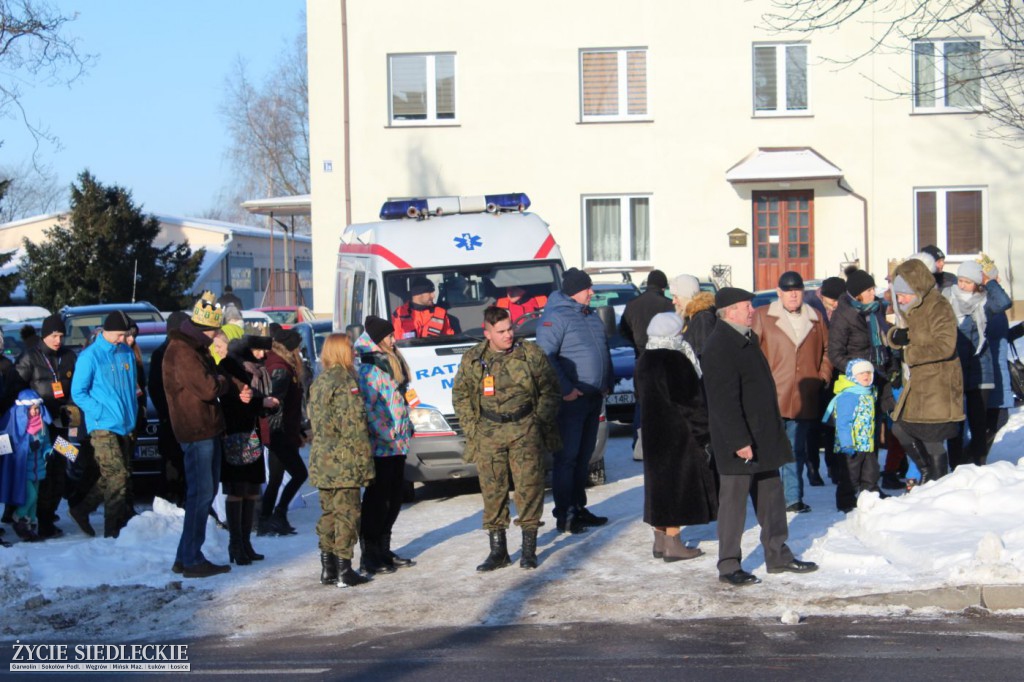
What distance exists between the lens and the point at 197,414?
863 cm

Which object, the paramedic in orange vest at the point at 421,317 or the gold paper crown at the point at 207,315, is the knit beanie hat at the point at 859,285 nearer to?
the paramedic in orange vest at the point at 421,317

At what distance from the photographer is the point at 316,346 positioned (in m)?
17.8

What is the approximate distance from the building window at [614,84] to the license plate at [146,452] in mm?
17345

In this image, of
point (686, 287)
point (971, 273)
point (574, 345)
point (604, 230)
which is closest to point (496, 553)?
point (574, 345)

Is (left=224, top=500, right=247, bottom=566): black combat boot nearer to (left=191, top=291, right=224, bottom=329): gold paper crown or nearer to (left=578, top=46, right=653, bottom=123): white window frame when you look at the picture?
(left=191, top=291, right=224, bottom=329): gold paper crown

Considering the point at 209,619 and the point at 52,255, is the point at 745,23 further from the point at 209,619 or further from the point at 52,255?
the point at 209,619

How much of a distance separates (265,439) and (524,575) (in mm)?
2585

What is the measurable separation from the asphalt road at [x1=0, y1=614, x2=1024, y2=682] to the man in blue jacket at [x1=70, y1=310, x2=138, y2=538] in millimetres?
2979

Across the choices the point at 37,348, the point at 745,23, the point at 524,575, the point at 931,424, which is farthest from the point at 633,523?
the point at 745,23

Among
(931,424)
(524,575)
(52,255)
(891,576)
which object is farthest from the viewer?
(52,255)

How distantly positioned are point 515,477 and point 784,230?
20348 millimetres

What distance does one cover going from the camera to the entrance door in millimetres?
27844

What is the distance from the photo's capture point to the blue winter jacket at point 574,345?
9891 millimetres

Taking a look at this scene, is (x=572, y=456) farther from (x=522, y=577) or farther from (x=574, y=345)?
(x=522, y=577)
